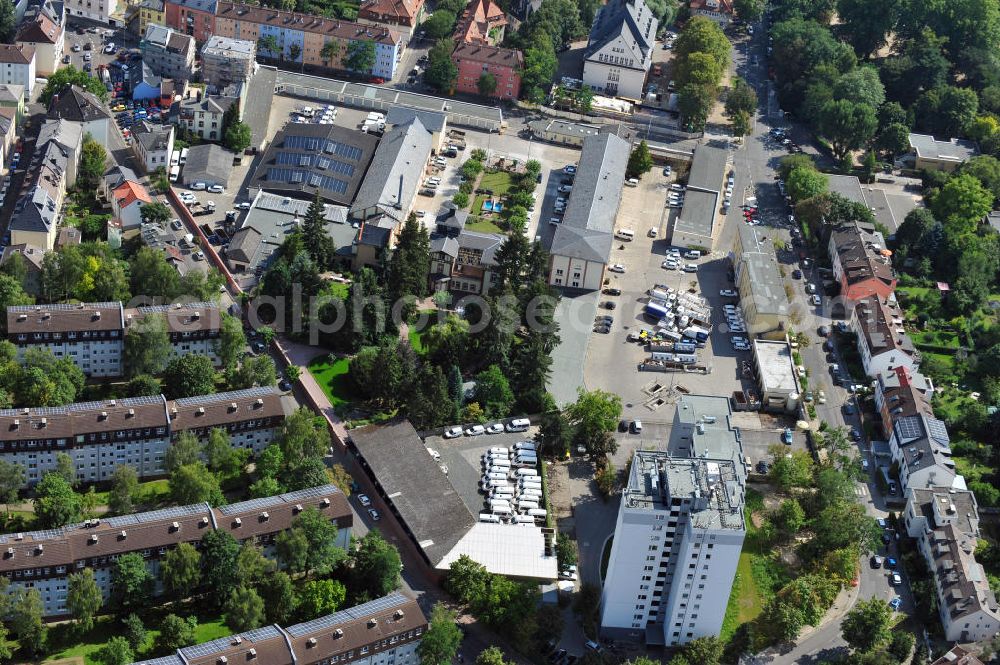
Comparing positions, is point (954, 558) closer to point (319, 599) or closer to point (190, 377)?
point (319, 599)

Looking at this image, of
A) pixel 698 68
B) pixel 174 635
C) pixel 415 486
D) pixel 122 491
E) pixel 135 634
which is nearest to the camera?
pixel 135 634

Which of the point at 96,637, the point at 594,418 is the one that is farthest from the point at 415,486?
the point at 96,637

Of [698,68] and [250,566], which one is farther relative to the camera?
[698,68]

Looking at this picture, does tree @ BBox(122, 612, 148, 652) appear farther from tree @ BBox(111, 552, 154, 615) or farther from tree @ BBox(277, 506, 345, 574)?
tree @ BBox(277, 506, 345, 574)

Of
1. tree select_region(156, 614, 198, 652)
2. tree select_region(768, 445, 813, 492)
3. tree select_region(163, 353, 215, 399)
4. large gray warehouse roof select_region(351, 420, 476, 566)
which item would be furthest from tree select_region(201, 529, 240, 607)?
tree select_region(768, 445, 813, 492)

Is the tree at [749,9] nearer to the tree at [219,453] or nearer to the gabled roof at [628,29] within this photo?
the gabled roof at [628,29]

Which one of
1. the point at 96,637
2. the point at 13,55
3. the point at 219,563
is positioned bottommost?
the point at 96,637

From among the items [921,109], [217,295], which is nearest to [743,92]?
[921,109]
